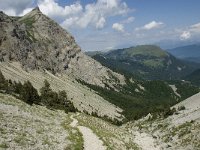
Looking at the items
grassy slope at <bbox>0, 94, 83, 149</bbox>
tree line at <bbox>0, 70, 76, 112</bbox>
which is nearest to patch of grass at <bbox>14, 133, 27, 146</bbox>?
grassy slope at <bbox>0, 94, 83, 149</bbox>

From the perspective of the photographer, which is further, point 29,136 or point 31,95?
point 31,95

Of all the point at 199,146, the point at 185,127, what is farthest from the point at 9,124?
the point at 185,127

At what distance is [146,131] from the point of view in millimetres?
103688

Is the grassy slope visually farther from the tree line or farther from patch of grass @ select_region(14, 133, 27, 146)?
the tree line

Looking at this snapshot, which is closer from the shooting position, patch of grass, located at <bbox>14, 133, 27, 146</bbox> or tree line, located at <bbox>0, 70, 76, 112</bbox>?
patch of grass, located at <bbox>14, 133, 27, 146</bbox>

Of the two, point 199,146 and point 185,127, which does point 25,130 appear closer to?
point 199,146

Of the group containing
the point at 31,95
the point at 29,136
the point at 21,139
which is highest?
the point at 31,95

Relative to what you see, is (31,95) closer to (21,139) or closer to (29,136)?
(29,136)

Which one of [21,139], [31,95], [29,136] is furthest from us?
[31,95]

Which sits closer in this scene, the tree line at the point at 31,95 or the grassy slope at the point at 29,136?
the grassy slope at the point at 29,136

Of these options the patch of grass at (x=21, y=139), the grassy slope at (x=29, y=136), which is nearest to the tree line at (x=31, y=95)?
the grassy slope at (x=29, y=136)

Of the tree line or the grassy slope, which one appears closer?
the grassy slope

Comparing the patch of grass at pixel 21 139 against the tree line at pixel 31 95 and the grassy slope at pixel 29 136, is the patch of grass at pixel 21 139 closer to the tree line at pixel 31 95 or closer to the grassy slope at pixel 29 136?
the grassy slope at pixel 29 136

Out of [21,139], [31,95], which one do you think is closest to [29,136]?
[21,139]
